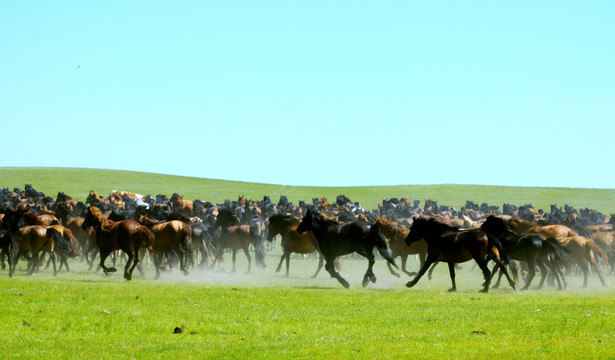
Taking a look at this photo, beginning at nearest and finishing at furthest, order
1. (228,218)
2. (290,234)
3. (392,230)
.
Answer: (392,230)
(290,234)
(228,218)

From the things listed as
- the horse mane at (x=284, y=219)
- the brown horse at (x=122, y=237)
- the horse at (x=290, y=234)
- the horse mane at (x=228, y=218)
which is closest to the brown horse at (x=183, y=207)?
the horse mane at (x=228, y=218)

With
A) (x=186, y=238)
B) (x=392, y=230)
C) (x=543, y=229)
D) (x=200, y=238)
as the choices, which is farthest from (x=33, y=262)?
(x=543, y=229)

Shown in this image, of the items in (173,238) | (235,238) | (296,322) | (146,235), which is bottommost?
(296,322)

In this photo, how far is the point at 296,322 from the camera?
1677 cm

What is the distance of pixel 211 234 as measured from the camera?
34031mm

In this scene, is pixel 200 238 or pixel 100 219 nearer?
pixel 100 219

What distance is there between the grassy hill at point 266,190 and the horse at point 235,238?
188 ft

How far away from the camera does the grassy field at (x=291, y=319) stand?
13844mm

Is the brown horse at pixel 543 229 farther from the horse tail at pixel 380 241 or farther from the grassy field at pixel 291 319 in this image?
the horse tail at pixel 380 241

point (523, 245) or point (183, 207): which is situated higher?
point (523, 245)

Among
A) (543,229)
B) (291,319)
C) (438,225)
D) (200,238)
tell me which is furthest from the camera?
(200,238)

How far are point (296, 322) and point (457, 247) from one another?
7.45m

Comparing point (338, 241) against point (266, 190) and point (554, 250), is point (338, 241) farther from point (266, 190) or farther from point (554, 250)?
point (266, 190)

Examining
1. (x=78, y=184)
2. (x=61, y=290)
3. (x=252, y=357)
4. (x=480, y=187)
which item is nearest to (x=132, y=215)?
(x=61, y=290)
